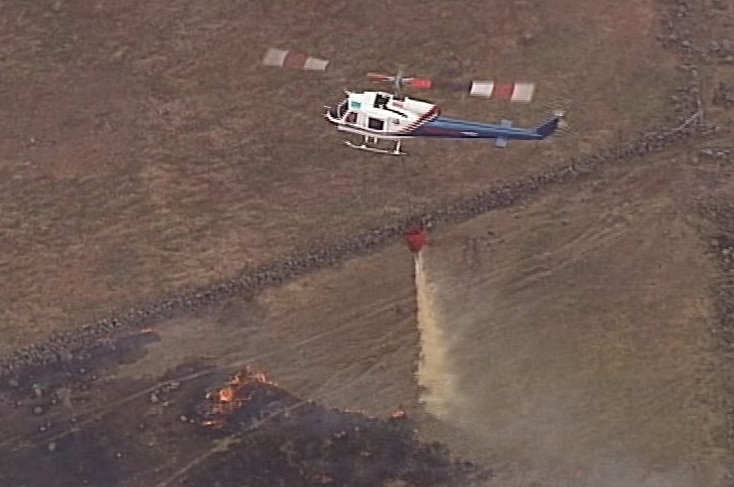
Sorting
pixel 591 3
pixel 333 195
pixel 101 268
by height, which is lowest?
pixel 101 268

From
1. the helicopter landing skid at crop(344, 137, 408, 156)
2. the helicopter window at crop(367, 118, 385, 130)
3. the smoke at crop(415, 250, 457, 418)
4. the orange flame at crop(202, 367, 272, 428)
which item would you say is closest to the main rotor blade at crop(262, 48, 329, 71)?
the helicopter window at crop(367, 118, 385, 130)

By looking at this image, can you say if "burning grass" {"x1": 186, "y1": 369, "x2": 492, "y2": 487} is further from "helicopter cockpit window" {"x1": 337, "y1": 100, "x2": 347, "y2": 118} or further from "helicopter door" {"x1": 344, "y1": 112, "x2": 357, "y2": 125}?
"helicopter cockpit window" {"x1": 337, "y1": 100, "x2": 347, "y2": 118}

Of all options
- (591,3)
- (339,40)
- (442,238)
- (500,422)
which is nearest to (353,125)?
(442,238)

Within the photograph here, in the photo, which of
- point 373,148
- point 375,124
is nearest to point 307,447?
point 375,124

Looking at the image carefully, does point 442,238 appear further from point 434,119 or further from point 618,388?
point 618,388

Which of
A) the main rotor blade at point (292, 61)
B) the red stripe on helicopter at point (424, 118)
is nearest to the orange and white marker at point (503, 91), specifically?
the red stripe on helicopter at point (424, 118)
